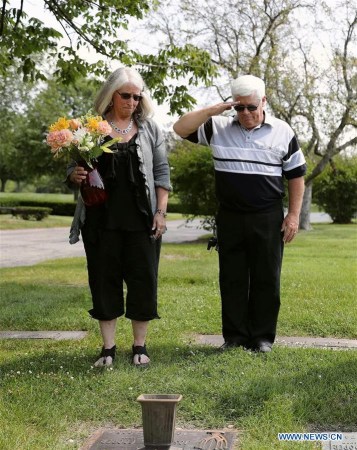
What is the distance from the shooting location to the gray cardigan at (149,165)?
15.3ft

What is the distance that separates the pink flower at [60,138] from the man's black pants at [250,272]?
4.36 feet

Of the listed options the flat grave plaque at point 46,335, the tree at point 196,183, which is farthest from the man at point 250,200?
the tree at point 196,183

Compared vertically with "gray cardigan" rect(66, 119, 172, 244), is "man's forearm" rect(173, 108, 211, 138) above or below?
above

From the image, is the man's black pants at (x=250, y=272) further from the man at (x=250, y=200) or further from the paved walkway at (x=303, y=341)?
the paved walkway at (x=303, y=341)

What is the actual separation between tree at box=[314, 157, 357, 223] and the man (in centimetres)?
2989

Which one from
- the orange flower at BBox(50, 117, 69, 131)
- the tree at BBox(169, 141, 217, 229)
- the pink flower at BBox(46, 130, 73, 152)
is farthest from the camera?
the tree at BBox(169, 141, 217, 229)

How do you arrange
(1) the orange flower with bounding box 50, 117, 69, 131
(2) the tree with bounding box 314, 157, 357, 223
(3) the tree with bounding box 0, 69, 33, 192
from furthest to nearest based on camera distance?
(3) the tree with bounding box 0, 69, 33, 192, (2) the tree with bounding box 314, 157, 357, 223, (1) the orange flower with bounding box 50, 117, 69, 131

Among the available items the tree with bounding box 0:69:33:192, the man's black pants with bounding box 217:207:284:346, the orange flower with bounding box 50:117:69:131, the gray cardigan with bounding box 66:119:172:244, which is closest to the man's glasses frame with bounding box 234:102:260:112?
the gray cardigan with bounding box 66:119:172:244

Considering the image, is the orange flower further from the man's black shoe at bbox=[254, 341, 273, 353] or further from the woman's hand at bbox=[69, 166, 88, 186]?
the man's black shoe at bbox=[254, 341, 273, 353]

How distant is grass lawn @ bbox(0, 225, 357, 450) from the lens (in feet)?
11.5

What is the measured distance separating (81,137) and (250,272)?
166 cm

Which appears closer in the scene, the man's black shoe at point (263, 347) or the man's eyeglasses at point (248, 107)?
the man's eyeglasses at point (248, 107)

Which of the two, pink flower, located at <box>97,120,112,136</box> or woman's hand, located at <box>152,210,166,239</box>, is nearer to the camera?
pink flower, located at <box>97,120,112,136</box>

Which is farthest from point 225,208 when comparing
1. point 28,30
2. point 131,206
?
point 28,30
